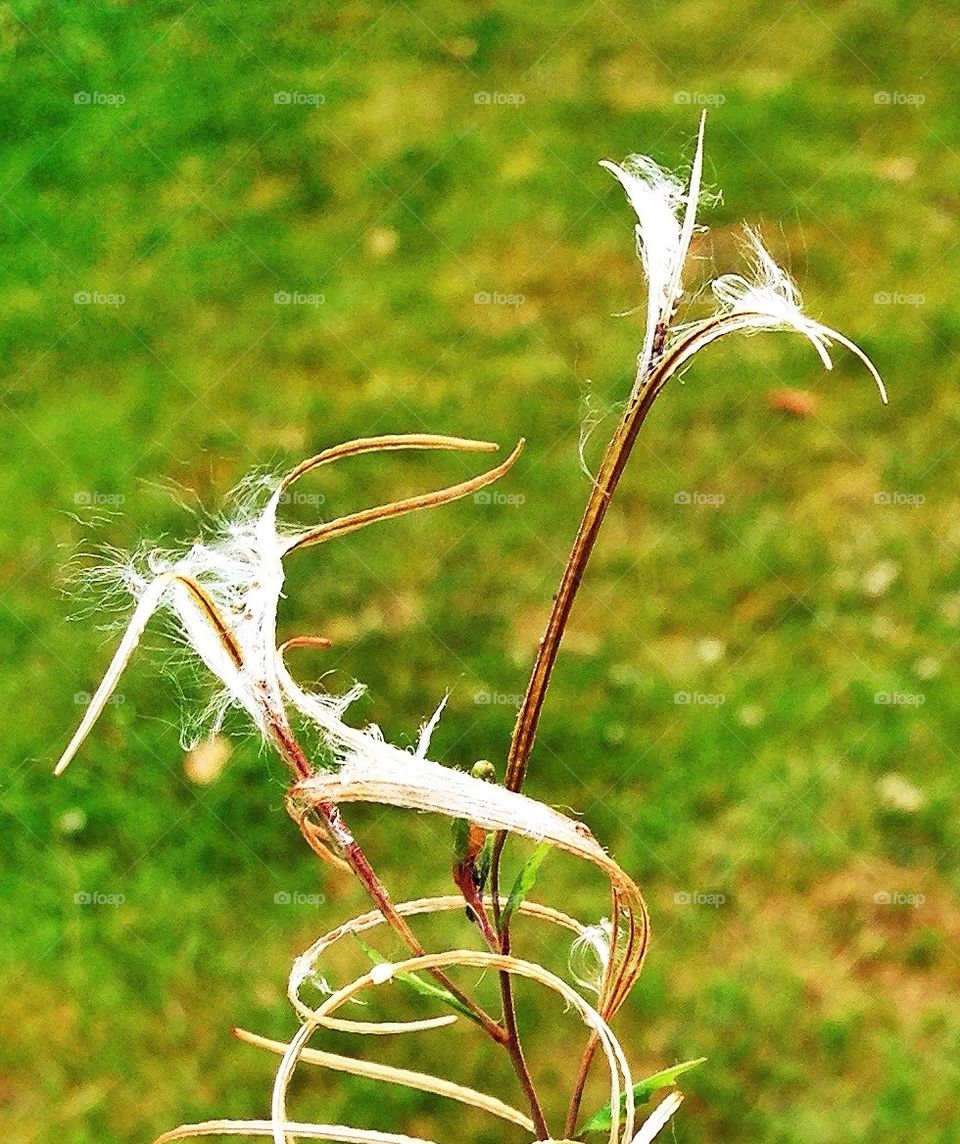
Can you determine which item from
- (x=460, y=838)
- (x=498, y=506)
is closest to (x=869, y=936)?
(x=498, y=506)

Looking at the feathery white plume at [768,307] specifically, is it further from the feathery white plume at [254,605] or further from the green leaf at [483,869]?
the green leaf at [483,869]

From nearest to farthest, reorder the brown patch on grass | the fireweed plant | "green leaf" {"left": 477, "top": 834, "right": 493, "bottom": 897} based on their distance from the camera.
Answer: the fireweed plant, "green leaf" {"left": 477, "top": 834, "right": 493, "bottom": 897}, the brown patch on grass

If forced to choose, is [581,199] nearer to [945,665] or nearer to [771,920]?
[945,665]

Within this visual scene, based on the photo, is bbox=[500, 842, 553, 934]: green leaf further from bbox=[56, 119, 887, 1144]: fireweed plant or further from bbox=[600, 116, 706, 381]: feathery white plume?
bbox=[600, 116, 706, 381]: feathery white plume

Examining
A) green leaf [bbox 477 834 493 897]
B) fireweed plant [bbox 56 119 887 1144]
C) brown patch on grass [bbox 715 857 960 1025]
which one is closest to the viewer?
fireweed plant [bbox 56 119 887 1144]

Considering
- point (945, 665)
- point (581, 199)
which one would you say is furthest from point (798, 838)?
point (581, 199)

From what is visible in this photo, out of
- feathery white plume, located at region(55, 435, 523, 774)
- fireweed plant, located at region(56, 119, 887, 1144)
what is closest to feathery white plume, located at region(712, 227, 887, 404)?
fireweed plant, located at region(56, 119, 887, 1144)

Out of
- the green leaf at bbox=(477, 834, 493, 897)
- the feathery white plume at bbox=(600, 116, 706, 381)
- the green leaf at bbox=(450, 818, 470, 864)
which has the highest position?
the feathery white plume at bbox=(600, 116, 706, 381)

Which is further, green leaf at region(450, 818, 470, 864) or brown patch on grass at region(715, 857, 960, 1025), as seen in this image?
brown patch on grass at region(715, 857, 960, 1025)

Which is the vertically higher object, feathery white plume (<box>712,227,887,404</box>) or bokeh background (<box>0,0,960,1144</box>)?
feathery white plume (<box>712,227,887,404</box>)

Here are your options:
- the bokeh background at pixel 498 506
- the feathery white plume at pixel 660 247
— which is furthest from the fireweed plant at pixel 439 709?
the bokeh background at pixel 498 506
